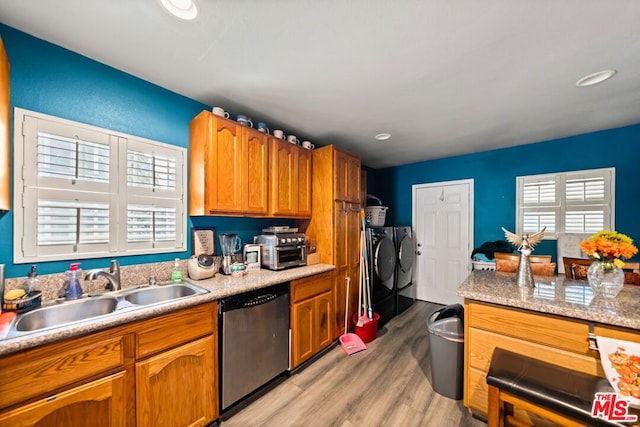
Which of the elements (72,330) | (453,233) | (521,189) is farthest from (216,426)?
(521,189)

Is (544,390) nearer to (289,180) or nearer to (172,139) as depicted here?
(289,180)

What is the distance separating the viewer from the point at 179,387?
1.41 meters

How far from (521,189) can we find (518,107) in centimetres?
156

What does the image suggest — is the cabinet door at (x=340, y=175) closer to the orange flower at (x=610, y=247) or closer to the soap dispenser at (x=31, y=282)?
the orange flower at (x=610, y=247)

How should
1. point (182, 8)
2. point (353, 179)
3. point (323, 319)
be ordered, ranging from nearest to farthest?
point (182, 8), point (323, 319), point (353, 179)

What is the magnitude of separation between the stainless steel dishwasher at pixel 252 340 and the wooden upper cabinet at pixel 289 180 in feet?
2.73

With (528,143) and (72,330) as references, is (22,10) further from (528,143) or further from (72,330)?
(528,143)

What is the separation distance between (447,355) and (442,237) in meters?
2.46

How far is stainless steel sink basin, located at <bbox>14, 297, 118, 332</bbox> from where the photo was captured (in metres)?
1.22

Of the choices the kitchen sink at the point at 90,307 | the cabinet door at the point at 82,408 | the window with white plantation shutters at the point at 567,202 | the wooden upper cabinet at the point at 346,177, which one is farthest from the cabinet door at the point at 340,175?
the window with white plantation shutters at the point at 567,202

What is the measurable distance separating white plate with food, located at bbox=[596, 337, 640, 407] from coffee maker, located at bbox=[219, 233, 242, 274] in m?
2.40

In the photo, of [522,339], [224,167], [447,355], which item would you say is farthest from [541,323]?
[224,167]

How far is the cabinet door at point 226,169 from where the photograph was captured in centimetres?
192

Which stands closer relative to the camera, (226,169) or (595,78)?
(595,78)
